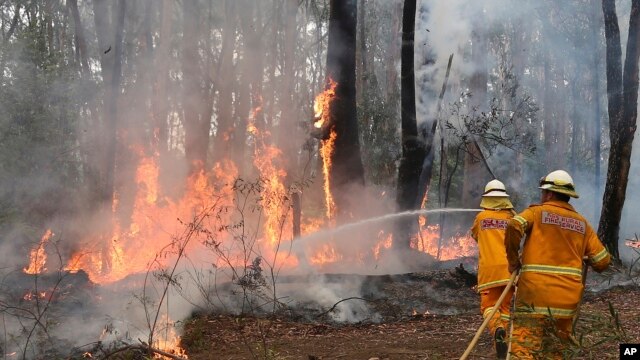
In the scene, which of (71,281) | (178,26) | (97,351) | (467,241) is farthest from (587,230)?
(178,26)

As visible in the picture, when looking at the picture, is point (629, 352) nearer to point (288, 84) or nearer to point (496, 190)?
point (496, 190)

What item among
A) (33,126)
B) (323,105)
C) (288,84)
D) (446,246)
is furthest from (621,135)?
(288,84)

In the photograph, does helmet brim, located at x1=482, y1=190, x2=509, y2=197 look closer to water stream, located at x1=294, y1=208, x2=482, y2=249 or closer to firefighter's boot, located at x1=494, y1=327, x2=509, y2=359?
firefighter's boot, located at x1=494, y1=327, x2=509, y2=359

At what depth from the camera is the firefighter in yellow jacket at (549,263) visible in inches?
167

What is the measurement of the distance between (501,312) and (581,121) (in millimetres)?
34752

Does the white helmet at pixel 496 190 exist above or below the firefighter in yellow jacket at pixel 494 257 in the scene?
above

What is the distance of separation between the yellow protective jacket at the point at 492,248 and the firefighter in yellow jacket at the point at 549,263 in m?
1.09

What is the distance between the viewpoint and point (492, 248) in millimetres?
5699

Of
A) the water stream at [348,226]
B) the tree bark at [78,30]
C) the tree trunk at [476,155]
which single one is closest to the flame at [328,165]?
the water stream at [348,226]

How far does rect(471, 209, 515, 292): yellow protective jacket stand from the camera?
5543 mm

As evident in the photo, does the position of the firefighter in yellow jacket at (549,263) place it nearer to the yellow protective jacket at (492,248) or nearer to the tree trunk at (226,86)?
the yellow protective jacket at (492,248)

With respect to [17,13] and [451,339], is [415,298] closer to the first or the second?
[451,339]

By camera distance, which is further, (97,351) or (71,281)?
(71,281)

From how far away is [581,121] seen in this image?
118 ft
